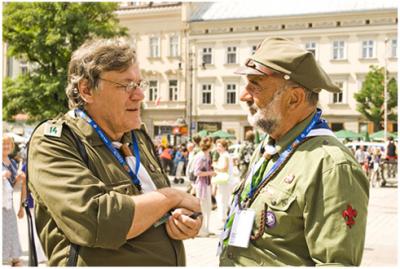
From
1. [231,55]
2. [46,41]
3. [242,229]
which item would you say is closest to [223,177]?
[242,229]

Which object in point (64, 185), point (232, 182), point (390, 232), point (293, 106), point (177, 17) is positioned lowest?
point (390, 232)

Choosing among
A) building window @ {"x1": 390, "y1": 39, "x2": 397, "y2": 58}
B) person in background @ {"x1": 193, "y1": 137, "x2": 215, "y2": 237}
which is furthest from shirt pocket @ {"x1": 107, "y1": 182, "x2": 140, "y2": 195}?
building window @ {"x1": 390, "y1": 39, "x2": 397, "y2": 58}

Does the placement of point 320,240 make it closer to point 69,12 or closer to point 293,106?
point 293,106

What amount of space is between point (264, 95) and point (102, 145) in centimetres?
86

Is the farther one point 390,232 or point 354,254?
point 390,232

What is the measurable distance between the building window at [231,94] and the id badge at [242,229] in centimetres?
3656

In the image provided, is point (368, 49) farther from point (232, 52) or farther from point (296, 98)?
point (296, 98)

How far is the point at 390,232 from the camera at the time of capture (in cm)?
923

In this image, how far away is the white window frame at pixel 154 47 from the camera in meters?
40.4

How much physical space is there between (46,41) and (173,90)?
61.6ft

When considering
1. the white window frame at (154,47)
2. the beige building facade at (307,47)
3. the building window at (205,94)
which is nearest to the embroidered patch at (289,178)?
the beige building facade at (307,47)

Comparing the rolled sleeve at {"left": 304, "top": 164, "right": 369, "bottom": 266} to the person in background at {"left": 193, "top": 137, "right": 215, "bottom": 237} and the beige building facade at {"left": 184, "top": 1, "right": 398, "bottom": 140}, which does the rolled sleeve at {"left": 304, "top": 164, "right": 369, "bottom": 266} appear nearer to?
the person in background at {"left": 193, "top": 137, "right": 215, "bottom": 237}

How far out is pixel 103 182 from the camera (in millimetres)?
2082

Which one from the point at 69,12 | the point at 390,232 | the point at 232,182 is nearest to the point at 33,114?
the point at 69,12
